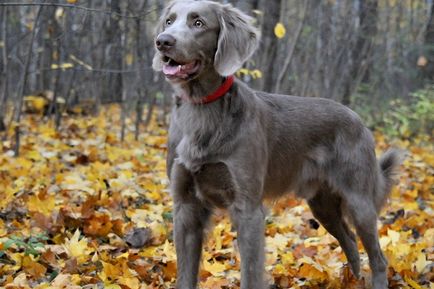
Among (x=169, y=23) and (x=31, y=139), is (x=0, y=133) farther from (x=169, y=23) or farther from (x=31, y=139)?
(x=169, y=23)

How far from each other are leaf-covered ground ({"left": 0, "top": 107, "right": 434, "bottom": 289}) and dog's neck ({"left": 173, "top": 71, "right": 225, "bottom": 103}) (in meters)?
0.76

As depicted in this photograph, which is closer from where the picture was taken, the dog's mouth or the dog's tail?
the dog's mouth

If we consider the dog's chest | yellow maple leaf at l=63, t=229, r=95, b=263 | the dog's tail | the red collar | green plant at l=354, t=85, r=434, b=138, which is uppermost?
the red collar

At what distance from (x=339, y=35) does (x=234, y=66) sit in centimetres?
1080

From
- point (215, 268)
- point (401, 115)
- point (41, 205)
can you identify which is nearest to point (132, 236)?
point (215, 268)

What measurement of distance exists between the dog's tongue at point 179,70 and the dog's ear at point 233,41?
0.15 m

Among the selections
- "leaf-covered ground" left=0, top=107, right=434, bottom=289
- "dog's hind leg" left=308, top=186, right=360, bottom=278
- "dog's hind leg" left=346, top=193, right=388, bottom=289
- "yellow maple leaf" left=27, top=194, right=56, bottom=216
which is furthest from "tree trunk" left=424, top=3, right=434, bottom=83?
"yellow maple leaf" left=27, top=194, right=56, bottom=216

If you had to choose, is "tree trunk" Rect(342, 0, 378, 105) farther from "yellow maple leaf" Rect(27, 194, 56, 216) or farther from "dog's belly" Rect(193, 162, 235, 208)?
"dog's belly" Rect(193, 162, 235, 208)

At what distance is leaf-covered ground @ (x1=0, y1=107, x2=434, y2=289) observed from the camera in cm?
401

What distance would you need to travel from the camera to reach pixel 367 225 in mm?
4297

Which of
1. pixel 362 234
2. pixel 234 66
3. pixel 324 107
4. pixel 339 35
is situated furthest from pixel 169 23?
pixel 339 35

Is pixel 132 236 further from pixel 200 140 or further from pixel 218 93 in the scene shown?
pixel 218 93

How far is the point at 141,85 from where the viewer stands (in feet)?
35.6

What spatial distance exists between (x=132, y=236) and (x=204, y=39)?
1.84m
